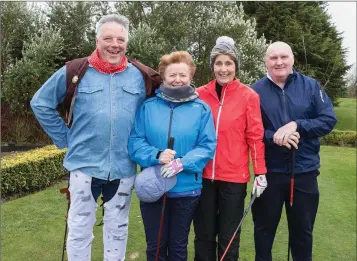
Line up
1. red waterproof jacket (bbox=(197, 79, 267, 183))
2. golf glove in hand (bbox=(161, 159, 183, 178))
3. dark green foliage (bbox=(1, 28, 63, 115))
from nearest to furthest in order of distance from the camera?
golf glove in hand (bbox=(161, 159, 183, 178)), red waterproof jacket (bbox=(197, 79, 267, 183)), dark green foliage (bbox=(1, 28, 63, 115))

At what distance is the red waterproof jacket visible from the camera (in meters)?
3.09

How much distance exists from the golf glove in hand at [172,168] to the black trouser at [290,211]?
83 centimetres

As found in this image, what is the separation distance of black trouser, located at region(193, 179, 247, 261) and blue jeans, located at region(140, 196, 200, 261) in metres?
0.18

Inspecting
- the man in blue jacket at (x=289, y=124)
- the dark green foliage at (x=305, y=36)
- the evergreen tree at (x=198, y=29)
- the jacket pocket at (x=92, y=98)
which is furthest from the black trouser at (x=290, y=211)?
the dark green foliage at (x=305, y=36)

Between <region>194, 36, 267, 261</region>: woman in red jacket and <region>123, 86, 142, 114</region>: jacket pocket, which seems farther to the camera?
<region>194, 36, 267, 261</region>: woman in red jacket

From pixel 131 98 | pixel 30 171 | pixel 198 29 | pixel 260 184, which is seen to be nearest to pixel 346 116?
pixel 198 29

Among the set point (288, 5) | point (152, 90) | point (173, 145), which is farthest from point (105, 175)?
point (288, 5)

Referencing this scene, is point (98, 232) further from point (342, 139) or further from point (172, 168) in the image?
point (342, 139)

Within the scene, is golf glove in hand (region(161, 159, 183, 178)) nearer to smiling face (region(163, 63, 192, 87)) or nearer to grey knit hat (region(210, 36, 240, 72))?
smiling face (region(163, 63, 192, 87))

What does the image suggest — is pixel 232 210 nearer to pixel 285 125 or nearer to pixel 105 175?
pixel 285 125

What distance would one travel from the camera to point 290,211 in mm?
3346

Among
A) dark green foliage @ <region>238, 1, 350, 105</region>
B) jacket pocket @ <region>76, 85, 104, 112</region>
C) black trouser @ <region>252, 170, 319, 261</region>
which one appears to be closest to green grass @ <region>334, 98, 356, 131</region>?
dark green foliage @ <region>238, 1, 350, 105</region>

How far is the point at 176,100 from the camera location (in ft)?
9.64

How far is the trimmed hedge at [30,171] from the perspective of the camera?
21.9ft
